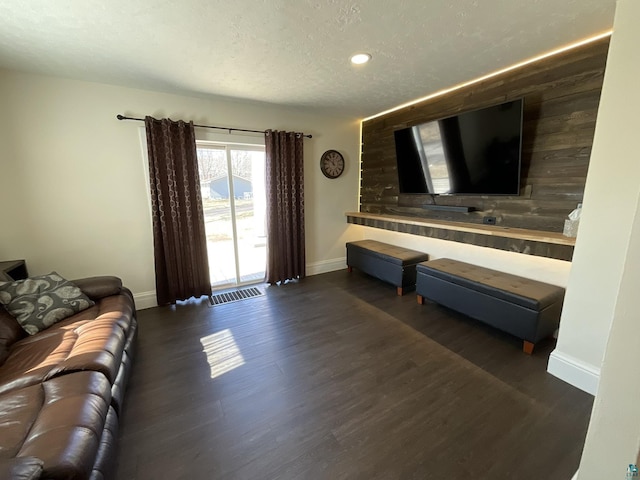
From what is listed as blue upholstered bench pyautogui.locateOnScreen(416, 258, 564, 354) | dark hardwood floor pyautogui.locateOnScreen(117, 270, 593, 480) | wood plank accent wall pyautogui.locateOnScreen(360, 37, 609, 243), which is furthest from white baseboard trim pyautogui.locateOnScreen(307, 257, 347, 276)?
wood plank accent wall pyautogui.locateOnScreen(360, 37, 609, 243)

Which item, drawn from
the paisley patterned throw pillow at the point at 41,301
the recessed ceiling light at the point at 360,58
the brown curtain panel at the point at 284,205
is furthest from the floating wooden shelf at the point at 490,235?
the paisley patterned throw pillow at the point at 41,301

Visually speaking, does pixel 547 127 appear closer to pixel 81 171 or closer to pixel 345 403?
pixel 345 403

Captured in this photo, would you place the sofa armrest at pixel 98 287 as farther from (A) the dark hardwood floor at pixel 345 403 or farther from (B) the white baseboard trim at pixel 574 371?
(B) the white baseboard trim at pixel 574 371

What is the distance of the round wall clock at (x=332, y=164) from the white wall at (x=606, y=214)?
2940mm

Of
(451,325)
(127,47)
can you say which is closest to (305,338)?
(451,325)

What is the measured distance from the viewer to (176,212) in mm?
2994

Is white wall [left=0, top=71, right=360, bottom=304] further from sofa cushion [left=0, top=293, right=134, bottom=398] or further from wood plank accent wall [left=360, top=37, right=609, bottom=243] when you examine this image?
wood plank accent wall [left=360, top=37, right=609, bottom=243]

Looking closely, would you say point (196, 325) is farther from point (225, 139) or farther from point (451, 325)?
point (451, 325)

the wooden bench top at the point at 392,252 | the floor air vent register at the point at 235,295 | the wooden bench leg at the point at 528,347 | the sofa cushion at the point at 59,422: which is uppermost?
the wooden bench top at the point at 392,252

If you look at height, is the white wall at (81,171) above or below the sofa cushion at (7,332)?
above

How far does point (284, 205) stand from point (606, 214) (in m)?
3.04

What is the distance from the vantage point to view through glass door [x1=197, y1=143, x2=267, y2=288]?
10.9 ft

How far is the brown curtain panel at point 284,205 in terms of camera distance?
3.49 meters

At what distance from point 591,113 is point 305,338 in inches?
116
